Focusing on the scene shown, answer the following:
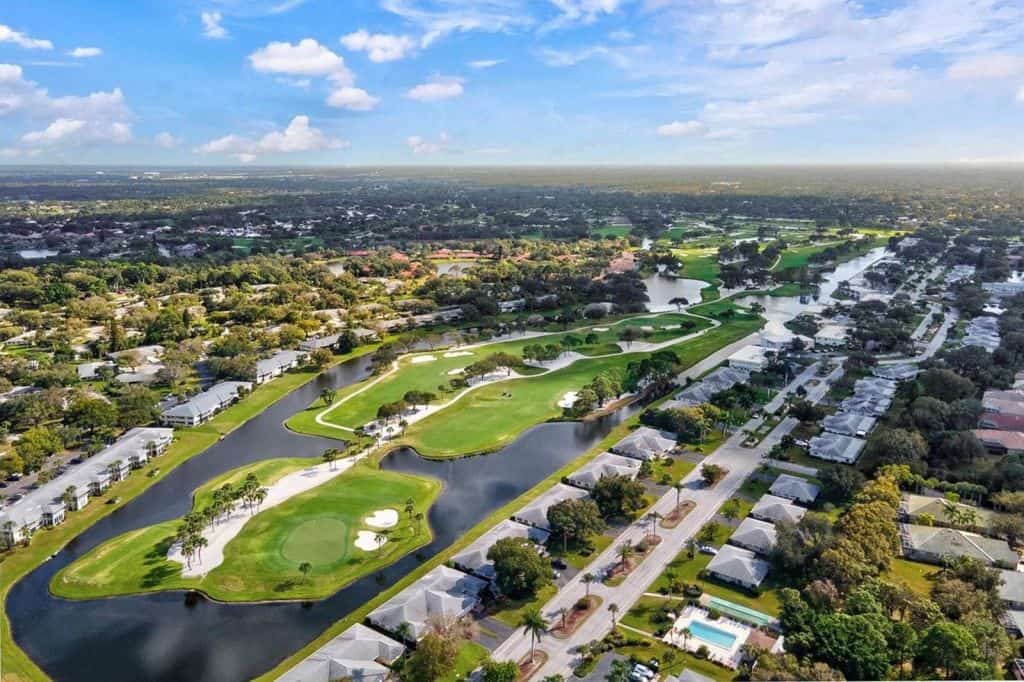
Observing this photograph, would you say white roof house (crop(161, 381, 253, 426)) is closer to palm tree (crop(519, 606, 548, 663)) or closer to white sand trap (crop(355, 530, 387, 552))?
white sand trap (crop(355, 530, 387, 552))

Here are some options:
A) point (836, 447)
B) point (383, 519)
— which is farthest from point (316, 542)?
point (836, 447)

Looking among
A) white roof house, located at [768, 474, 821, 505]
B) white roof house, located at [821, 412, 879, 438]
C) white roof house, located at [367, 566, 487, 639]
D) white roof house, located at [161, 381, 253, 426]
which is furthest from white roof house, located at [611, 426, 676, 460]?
white roof house, located at [161, 381, 253, 426]

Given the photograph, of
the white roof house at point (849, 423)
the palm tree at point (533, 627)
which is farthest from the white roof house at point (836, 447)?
the palm tree at point (533, 627)

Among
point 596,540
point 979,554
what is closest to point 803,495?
point 979,554

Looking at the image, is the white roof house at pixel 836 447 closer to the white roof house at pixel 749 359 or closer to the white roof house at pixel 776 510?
the white roof house at pixel 776 510

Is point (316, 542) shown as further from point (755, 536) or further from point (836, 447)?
point (836, 447)

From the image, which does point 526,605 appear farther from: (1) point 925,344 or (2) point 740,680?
(1) point 925,344
